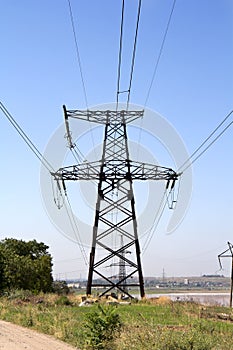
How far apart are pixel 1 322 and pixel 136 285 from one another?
11084 millimetres

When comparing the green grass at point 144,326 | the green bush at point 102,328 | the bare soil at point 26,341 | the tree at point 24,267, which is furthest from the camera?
the tree at point 24,267

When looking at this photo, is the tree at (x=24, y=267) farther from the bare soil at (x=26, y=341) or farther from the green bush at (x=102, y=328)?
the green bush at (x=102, y=328)

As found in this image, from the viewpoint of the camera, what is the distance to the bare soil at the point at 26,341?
16.3m

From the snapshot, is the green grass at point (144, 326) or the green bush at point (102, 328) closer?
the green grass at point (144, 326)

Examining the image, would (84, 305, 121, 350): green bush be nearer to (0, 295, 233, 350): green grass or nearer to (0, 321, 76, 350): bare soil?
(0, 295, 233, 350): green grass

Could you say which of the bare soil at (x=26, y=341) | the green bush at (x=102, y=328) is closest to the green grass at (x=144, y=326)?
the green bush at (x=102, y=328)

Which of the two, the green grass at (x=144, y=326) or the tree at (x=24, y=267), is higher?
the tree at (x=24, y=267)

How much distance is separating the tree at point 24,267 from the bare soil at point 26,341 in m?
27.4

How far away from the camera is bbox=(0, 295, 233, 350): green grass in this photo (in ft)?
44.2

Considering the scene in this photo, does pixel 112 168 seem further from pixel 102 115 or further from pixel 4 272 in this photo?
pixel 4 272

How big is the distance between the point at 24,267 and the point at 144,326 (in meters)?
38.3

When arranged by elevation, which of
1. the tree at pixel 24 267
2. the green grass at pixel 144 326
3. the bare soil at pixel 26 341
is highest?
the tree at pixel 24 267

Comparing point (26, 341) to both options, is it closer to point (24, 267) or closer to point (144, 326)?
point (144, 326)

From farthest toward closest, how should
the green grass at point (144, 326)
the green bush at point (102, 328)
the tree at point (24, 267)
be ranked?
the tree at point (24, 267) → the green bush at point (102, 328) → the green grass at point (144, 326)
